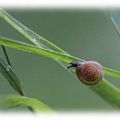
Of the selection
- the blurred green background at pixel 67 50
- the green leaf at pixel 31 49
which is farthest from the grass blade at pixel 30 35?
the blurred green background at pixel 67 50

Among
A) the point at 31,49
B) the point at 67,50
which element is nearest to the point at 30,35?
the point at 31,49

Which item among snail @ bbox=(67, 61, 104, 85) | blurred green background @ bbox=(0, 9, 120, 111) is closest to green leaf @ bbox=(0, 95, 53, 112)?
snail @ bbox=(67, 61, 104, 85)

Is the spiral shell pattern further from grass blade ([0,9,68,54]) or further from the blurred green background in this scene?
the blurred green background

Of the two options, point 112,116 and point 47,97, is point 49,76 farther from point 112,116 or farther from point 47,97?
point 112,116

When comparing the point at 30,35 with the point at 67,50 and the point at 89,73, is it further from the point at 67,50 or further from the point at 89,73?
the point at 67,50

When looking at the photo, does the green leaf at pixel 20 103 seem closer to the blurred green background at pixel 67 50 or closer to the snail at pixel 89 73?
the snail at pixel 89 73

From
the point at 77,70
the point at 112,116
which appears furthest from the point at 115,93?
the point at 112,116

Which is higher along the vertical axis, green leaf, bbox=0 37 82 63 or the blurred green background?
the blurred green background
